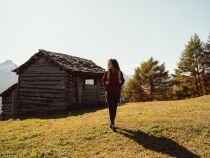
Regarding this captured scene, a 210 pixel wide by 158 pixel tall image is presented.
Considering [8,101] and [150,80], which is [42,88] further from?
[150,80]

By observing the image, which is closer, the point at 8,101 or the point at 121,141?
the point at 121,141

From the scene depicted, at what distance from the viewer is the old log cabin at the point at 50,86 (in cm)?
2217

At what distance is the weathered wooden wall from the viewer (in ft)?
72.6

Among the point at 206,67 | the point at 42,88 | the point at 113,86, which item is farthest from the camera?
the point at 206,67

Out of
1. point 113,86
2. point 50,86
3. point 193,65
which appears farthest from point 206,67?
point 113,86

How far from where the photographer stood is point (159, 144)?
28.5 ft

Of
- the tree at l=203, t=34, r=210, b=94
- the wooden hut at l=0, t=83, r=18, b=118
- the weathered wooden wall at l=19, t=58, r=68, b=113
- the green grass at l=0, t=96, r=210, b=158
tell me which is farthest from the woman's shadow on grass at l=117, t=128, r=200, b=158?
the tree at l=203, t=34, r=210, b=94

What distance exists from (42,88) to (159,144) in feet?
53.0

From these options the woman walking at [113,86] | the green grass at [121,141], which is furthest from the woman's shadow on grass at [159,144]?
the woman walking at [113,86]

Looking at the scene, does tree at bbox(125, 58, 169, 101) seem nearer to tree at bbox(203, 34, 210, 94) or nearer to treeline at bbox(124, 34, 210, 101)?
treeline at bbox(124, 34, 210, 101)

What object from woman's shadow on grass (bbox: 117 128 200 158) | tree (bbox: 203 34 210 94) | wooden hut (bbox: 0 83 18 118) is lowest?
woman's shadow on grass (bbox: 117 128 200 158)

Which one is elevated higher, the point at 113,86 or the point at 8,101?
the point at 113,86

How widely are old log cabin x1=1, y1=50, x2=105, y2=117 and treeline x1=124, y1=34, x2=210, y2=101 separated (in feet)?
65.7

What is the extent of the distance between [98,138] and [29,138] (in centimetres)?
299
